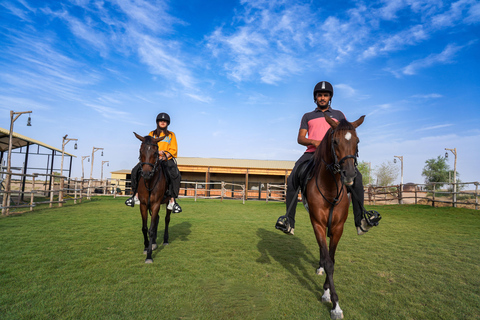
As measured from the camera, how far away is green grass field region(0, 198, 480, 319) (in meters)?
3.14

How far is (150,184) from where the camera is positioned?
5.59 meters

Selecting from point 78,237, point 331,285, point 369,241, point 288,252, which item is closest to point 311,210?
point 331,285

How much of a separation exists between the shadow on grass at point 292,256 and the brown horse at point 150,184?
2432mm

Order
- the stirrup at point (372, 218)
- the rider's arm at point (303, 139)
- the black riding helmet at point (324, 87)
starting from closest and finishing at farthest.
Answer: the stirrup at point (372, 218), the rider's arm at point (303, 139), the black riding helmet at point (324, 87)

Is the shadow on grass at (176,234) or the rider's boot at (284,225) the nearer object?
the rider's boot at (284,225)

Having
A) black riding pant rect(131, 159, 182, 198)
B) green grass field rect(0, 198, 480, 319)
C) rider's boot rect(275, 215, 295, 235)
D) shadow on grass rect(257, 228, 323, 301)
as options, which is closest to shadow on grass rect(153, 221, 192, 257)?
green grass field rect(0, 198, 480, 319)

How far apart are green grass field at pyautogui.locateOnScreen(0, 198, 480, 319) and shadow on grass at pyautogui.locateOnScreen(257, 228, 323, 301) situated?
0.02 metres

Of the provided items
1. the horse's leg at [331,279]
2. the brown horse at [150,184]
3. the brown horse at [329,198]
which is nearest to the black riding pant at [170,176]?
the brown horse at [150,184]

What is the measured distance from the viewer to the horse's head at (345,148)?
286 cm

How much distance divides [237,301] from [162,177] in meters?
3.36

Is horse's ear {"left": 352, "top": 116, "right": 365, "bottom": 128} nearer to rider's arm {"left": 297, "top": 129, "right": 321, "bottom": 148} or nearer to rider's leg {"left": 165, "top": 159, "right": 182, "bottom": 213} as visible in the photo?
rider's arm {"left": 297, "top": 129, "right": 321, "bottom": 148}

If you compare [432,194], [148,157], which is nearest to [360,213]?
[148,157]

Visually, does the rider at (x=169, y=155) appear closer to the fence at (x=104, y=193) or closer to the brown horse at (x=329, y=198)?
the brown horse at (x=329, y=198)

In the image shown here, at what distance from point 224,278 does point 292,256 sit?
2.07 metres
